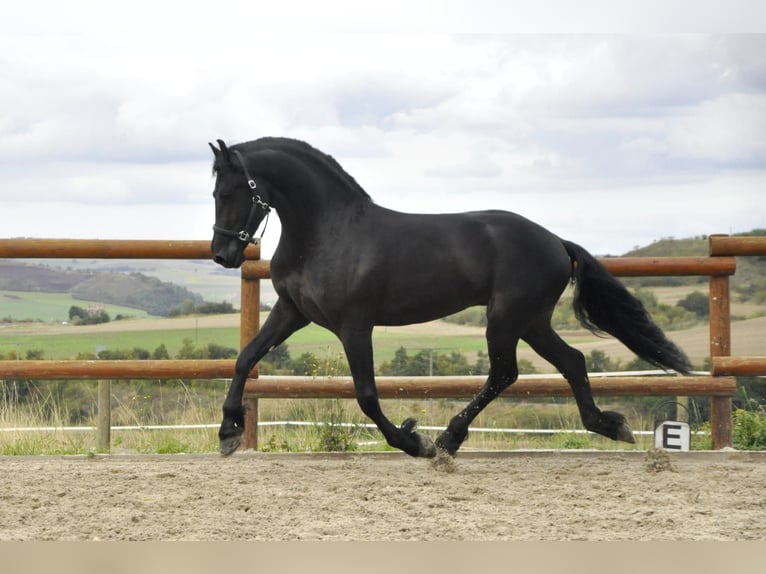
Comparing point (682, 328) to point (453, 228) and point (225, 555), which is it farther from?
point (225, 555)

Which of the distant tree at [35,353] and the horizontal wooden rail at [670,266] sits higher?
the horizontal wooden rail at [670,266]

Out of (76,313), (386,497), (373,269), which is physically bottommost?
(386,497)

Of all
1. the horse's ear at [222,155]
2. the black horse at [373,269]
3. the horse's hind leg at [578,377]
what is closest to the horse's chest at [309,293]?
the black horse at [373,269]

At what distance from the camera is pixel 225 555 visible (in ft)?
11.7

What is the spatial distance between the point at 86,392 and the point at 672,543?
16331 millimetres

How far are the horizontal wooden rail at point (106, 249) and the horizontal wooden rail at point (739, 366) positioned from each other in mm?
3272

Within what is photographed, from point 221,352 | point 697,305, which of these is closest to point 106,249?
point 221,352

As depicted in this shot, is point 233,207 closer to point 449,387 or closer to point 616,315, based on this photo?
point 449,387

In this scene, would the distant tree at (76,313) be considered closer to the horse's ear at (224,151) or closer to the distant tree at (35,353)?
the distant tree at (35,353)

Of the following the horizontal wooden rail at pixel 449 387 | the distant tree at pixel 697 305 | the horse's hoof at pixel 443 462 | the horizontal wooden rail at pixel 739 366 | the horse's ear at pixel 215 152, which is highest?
the distant tree at pixel 697 305

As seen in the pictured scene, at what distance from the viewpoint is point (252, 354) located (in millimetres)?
5867

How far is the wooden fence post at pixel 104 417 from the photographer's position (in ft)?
24.0

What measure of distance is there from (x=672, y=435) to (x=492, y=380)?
1.60m

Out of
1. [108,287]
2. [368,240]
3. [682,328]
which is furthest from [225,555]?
[108,287]
